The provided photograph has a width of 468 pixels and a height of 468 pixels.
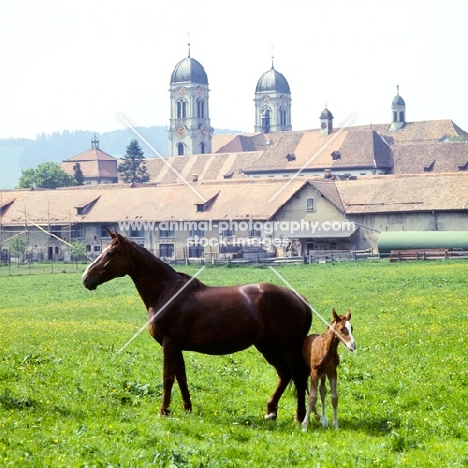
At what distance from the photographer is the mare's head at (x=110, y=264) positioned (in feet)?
40.8

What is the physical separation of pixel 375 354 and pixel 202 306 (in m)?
5.28

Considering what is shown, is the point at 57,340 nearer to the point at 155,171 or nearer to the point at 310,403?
the point at 310,403

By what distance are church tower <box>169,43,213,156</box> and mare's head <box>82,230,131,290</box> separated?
16510 cm

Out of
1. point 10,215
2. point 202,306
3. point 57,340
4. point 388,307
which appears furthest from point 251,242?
point 202,306

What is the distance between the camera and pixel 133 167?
14138cm

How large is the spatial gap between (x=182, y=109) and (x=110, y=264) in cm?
16972

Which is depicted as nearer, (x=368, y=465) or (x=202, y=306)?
(x=368, y=465)

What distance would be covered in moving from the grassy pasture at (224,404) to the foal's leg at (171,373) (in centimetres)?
19

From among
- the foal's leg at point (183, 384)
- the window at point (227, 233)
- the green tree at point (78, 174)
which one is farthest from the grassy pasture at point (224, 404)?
the green tree at point (78, 174)

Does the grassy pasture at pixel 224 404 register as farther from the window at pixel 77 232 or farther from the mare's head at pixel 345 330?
the window at pixel 77 232

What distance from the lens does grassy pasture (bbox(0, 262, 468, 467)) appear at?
9.99 meters

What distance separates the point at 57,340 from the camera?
2022 cm

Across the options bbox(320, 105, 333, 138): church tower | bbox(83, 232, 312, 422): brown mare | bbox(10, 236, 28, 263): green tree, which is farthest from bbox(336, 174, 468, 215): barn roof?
bbox(320, 105, 333, 138): church tower

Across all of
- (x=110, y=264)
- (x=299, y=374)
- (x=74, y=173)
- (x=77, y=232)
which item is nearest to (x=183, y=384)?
(x=299, y=374)
